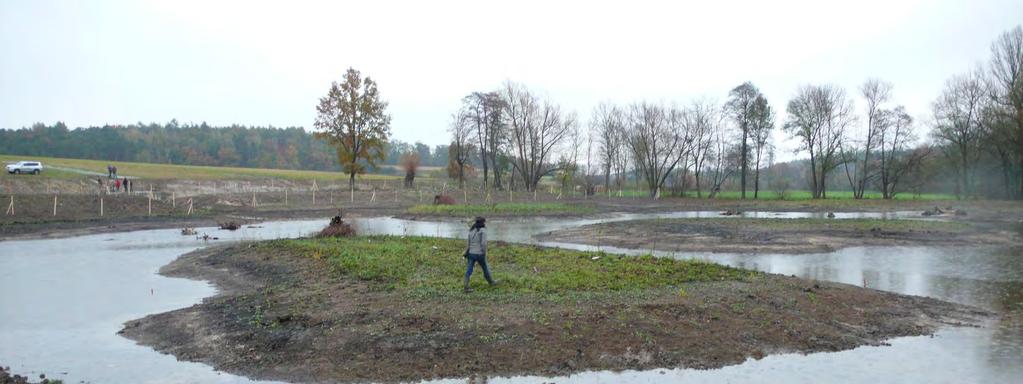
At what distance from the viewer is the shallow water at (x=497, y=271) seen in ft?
35.4

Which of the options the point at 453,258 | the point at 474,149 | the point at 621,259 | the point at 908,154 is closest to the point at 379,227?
the point at 453,258

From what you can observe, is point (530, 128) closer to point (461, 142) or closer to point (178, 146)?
point (461, 142)

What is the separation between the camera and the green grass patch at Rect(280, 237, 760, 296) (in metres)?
16.2

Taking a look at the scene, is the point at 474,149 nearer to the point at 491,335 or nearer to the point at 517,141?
the point at 517,141

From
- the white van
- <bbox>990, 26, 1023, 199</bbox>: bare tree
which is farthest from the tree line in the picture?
the white van

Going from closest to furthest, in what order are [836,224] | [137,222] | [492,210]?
[836,224], [137,222], [492,210]

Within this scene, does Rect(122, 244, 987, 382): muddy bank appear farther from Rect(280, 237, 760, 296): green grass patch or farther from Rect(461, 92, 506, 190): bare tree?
Rect(461, 92, 506, 190): bare tree

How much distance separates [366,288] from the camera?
16.7 metres

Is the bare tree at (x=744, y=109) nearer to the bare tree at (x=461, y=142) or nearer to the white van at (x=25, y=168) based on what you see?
the bare tree at (x=461, y=142)

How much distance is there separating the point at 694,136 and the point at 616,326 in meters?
73.3

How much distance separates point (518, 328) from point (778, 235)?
23610 mm

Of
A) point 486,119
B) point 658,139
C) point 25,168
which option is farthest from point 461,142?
point 25,168

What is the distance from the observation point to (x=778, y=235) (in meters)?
32.3

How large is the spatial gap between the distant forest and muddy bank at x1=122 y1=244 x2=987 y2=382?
10330 centimetres
